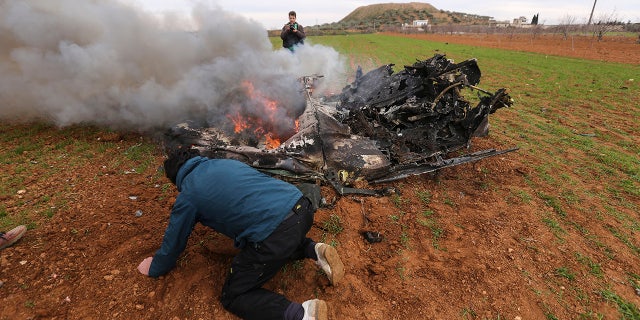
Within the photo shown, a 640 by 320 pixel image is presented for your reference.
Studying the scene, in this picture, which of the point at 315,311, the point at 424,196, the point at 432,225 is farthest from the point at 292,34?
the point at 315,311

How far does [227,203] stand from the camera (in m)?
2.44

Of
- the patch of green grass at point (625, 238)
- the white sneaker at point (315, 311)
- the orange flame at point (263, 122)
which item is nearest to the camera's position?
the white sneaker at point (315, 311)

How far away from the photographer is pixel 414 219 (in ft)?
13.0

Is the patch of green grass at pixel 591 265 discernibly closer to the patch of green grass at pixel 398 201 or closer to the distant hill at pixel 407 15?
the patch of green grass at pixel 398 201

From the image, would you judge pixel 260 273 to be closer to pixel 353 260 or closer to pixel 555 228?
pixel 353 260

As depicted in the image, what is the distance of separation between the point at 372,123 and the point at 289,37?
5041 mm

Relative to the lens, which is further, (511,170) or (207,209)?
(511,170)

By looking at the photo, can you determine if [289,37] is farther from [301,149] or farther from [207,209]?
[207,209]

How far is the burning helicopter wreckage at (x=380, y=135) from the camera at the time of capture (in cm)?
437

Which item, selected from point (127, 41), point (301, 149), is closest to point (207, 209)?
point (301, 149)

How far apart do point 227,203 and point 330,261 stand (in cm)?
100

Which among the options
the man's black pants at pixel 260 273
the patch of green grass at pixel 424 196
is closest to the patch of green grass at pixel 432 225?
the patch of green grass at pixel 424 196

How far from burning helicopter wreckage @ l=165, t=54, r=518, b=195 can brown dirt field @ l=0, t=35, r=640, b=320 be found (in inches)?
16.0

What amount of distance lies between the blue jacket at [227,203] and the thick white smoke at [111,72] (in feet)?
10.5
